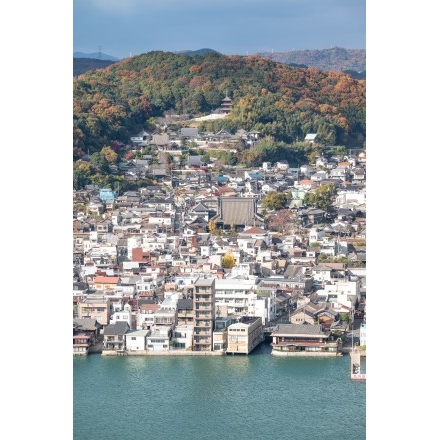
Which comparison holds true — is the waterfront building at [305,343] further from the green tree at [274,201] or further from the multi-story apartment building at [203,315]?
the green tree at [274,201]

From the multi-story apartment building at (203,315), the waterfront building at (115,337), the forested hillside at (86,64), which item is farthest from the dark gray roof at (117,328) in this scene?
the forested hillside at (86,64)

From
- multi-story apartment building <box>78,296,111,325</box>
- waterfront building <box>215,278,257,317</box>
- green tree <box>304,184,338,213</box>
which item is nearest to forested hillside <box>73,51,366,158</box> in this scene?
green tree <box>304,184,338,213</box>

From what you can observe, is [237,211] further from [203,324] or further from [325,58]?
[203,324]

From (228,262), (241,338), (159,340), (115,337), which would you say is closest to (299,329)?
(241,338)

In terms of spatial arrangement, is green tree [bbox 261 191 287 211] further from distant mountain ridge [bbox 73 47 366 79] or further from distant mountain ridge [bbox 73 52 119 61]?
distant mountain ridge [bbox 73 52 119 61]

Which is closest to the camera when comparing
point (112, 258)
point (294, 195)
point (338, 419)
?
point (338, 419)
